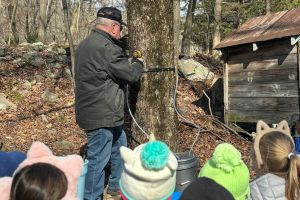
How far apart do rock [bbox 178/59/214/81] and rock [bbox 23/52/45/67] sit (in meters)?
5.14

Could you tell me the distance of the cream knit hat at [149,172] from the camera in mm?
1760

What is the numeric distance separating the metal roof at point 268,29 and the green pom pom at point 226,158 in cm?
442

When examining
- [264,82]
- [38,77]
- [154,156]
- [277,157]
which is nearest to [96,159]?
[154,156]

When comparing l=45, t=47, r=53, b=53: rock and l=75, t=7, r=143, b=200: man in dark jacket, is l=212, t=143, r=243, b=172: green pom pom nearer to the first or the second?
l=75, t=7, r=143, b=200: man in dark jacket

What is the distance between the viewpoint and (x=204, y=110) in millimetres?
8070

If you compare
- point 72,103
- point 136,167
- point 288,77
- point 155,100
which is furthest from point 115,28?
point 72,103

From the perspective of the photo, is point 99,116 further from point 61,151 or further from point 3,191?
point 61,151

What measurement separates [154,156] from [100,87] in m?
1.67

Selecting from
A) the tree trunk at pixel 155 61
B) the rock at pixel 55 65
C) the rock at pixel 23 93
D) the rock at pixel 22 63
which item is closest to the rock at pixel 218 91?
the rock at pixel 55 65

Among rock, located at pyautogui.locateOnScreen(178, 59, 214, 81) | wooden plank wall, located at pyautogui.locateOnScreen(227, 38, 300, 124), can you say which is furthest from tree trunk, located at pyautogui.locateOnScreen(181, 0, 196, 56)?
wooden plank wall, located at pyautogui.locateOnScreen(227, 38, 300, 124)

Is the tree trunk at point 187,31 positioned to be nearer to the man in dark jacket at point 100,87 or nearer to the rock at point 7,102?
the rock at point 7,102

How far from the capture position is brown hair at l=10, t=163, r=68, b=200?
145 centimetres

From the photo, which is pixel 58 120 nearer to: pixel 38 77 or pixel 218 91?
pixel 38 77

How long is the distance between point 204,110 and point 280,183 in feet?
19.6
